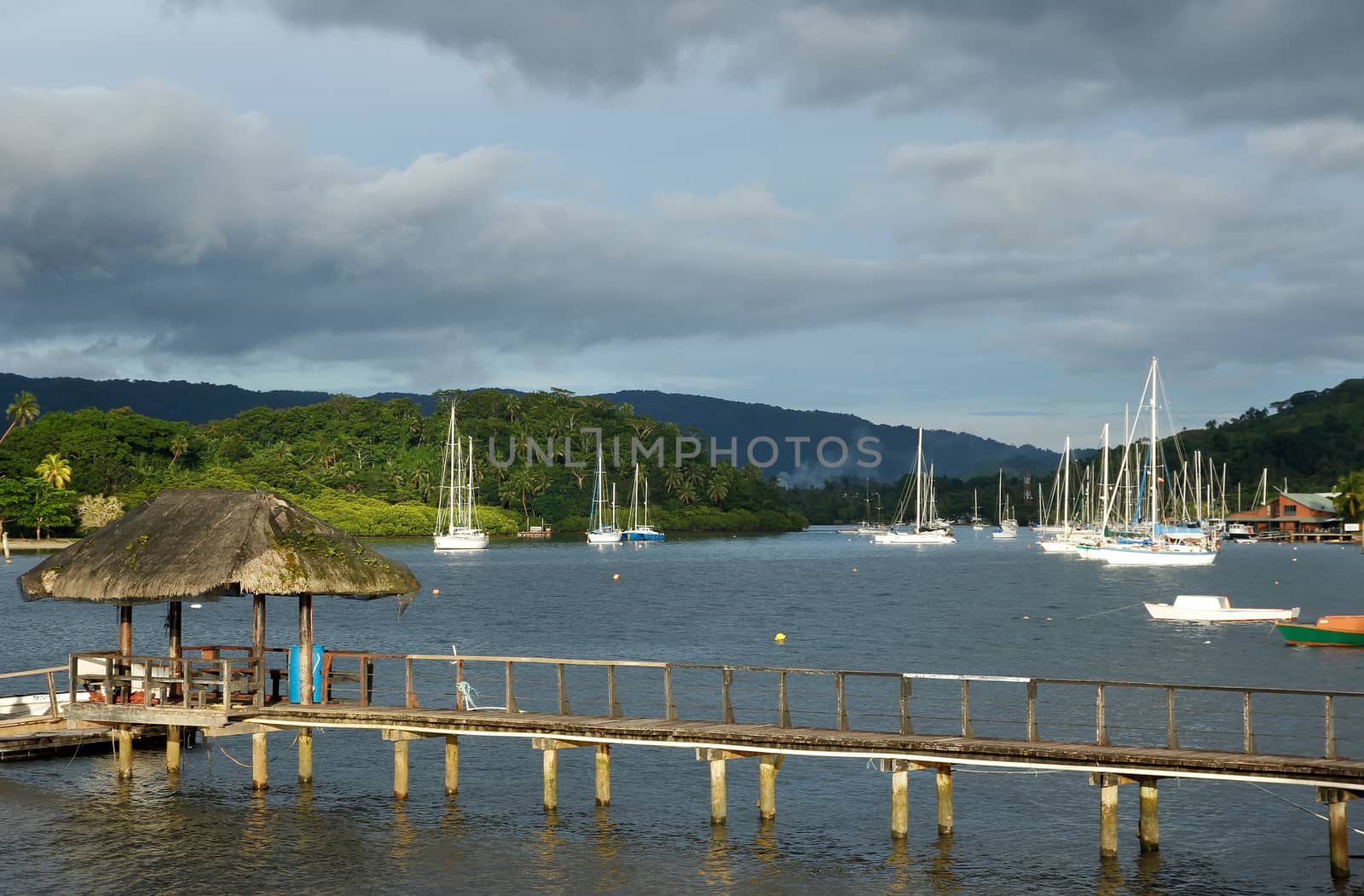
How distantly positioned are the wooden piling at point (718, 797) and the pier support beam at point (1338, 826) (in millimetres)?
9881

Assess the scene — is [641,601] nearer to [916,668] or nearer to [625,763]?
[916,668]

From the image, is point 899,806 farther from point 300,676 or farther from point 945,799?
point 300,676

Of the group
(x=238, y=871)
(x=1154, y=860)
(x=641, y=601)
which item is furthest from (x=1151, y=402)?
(x=238, y=871)

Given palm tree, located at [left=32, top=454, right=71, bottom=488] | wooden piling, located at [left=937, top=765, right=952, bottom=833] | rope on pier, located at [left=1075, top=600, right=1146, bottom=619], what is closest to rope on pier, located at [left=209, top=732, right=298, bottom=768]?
wooden piling, located at [left=937, top=765, right=952, bottom=833]

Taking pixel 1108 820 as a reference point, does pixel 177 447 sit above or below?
above

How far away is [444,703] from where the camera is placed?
37.2 metres

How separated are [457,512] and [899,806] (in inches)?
6046

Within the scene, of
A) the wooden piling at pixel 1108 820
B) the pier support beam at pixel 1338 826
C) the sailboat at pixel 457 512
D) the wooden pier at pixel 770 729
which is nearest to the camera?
the pier support beam at pixel 1338 826

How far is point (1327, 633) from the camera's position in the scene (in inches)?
2315

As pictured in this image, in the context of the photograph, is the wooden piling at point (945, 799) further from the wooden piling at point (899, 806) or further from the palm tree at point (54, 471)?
→ the palm tree at point (54, 471)

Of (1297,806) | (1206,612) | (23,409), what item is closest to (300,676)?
(1297,806)

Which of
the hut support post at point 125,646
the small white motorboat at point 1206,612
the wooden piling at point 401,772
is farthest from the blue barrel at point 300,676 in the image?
the small white motorboat at point 1206,612

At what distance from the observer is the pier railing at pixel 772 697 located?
83.1ft

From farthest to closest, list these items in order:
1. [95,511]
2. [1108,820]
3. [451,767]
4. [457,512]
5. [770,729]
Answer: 1. [457,512]
2. [95,511]
3. [451,767]
4. [770,729]
5. [1108,820]
